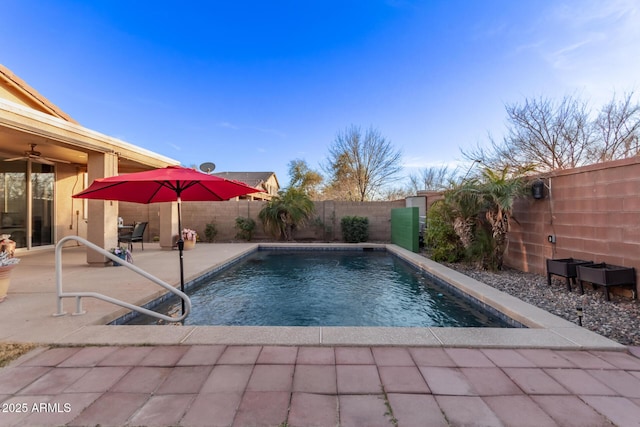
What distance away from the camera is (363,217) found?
12.8m

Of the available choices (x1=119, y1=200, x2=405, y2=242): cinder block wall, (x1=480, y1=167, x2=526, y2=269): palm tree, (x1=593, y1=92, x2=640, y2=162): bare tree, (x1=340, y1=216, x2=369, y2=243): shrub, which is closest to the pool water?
(x1=480, y1=167, x2=526, y2=269): palm tree

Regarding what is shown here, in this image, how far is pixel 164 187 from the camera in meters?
4.70

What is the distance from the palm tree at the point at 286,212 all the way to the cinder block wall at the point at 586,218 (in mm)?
7712

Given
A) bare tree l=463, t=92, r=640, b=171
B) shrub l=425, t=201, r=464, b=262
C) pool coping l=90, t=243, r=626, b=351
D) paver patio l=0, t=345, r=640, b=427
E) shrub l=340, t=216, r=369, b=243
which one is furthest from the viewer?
shrub l=340, t=216, r=369, b=243

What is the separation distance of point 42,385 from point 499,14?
13348 millimetres

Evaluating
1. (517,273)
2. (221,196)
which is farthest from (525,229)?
(221,196)

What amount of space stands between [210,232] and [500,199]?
36.0 ft

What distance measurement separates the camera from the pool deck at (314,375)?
6.23ft

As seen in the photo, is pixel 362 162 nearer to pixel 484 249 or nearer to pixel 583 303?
pixel 484 249

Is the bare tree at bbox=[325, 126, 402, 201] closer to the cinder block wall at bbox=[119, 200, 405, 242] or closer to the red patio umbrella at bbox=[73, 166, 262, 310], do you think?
the cinder block wall at bbox=[119, 200, 405, 242]

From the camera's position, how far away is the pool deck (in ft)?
6.23

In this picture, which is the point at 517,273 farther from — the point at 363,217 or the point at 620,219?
the point at 363,217

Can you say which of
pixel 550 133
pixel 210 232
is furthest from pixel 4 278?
pixel 550 133

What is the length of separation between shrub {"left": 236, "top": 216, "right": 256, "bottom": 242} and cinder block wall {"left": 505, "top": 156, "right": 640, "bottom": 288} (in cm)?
964
